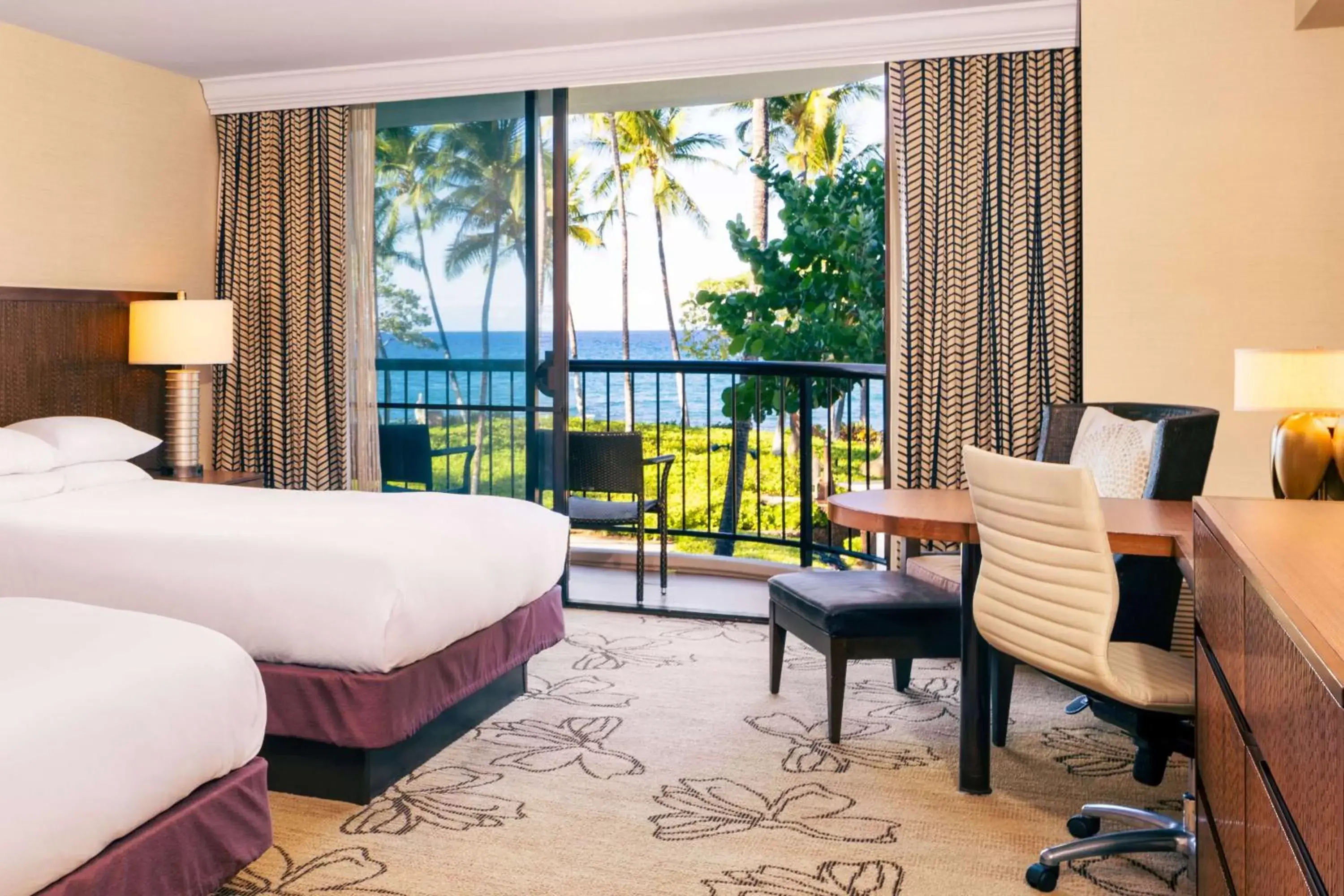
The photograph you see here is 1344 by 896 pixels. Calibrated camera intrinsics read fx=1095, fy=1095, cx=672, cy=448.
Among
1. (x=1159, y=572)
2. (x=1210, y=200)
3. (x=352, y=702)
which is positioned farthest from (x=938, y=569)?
(x=352, y=702)

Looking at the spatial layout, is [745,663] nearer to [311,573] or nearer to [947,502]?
[947,502]

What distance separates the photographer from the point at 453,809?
2.75 m

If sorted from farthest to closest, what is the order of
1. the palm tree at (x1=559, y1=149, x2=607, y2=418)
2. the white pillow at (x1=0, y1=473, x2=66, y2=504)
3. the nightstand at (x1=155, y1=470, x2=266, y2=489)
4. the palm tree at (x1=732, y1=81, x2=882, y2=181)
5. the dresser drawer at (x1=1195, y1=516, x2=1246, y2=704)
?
1. the palm tree at (x1=559, y1=149, x2=607, y2=418)
2. the palm tree at (x1=732, y1=81, x2=882, y2=181)
3. the nightstand at (x1=155, y1=470, x2=266, y2=489)
4. the white pillow at (x1=0, y1=473, x2=66, y2=504)
5. the dresser drawer at (x1=1195, y1=516, x2=1246, y2=704)

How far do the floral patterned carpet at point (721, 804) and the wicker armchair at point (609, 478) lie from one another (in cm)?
131

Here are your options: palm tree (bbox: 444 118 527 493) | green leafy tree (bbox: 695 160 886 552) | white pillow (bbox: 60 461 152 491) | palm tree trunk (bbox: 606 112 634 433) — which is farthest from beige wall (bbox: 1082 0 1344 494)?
palm tree trunk (bbox: 606 112 634 433)

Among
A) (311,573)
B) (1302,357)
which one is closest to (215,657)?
(311,573)

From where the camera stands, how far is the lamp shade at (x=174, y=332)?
4598 millimetres

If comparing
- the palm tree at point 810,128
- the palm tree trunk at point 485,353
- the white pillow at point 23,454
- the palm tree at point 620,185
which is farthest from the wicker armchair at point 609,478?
the palm tree at point 620,185

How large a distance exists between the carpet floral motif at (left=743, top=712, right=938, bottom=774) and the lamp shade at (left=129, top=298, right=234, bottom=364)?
111 inches

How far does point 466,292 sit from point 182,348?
1.24 meters

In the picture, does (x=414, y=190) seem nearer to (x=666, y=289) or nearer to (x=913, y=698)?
(x=913, y=698)

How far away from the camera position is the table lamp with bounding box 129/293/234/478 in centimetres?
460

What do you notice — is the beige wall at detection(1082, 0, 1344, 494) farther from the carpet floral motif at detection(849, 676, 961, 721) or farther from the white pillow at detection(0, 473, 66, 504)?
the white pillow at detection(0, 473, 66, 504)

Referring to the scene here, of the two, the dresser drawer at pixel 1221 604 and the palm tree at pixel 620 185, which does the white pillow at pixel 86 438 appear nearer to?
the dresser drawer at pixel 1221 604
